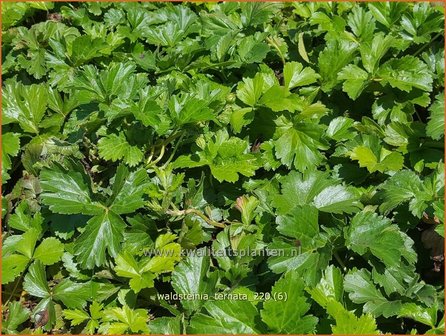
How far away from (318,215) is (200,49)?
1190 millimetres

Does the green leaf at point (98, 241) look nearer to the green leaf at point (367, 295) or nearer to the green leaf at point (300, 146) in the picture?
the green leaf at point (300, 146)

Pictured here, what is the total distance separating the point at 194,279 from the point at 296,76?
117 centimetres

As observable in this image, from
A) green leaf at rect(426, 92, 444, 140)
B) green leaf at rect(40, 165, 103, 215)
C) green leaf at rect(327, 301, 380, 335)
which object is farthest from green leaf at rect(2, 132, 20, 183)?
green leaf at rect(426, 92, 444, 140)

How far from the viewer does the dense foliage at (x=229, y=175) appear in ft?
7.54

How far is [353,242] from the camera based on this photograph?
7.53ft

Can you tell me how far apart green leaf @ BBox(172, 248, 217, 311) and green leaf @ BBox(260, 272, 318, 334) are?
307 millimetres

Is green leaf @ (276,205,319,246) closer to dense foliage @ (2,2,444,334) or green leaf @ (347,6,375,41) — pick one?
dense foliage @ (2,2,444,334)

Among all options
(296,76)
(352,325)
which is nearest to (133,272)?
(352,325)

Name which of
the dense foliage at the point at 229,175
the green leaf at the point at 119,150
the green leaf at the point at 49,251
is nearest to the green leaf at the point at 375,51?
the dense foliage at the point at 229,175

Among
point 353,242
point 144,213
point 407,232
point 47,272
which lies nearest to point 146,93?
point 144,213

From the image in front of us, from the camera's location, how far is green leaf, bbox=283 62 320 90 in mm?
2904

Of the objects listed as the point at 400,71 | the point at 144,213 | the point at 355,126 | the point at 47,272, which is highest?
the point at 400,71

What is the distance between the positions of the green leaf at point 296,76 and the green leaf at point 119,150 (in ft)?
2.76

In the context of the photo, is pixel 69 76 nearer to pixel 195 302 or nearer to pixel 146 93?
pixel 146 93
